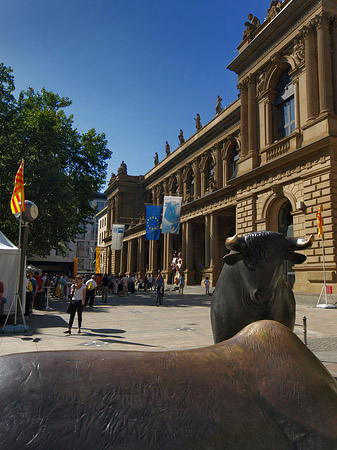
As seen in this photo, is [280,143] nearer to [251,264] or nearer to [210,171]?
[210,171]

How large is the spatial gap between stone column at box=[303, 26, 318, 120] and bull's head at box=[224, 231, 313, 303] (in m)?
21.5

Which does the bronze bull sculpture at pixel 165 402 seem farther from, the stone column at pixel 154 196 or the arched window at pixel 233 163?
the stone column at pixel 154 196

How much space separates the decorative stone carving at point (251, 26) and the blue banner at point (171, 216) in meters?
14.5

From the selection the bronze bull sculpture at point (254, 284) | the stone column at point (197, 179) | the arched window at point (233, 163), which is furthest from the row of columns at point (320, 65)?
the bronze bull sculpture at point (254, 284)

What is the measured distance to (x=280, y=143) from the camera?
79.8 feet

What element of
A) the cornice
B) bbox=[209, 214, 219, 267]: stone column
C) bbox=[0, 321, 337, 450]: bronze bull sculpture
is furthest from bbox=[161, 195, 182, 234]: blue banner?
bbox=[0, 321, 337, 450]: bronze bull sculpture

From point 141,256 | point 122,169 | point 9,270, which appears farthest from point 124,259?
point 9,270

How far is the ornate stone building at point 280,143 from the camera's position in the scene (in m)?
20.6

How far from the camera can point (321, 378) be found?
1.25m

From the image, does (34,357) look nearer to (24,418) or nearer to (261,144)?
(24,418)

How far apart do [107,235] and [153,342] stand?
64.7 m

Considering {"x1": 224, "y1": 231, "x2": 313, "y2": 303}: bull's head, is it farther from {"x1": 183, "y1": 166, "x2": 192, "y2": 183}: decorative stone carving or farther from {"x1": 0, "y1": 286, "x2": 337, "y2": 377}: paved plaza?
{"x1": 183, "y1": 166, "x2": 192, "y2": 183}: decorative stone carving

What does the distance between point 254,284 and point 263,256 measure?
0.29 meters

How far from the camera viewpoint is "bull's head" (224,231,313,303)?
9.25ft
